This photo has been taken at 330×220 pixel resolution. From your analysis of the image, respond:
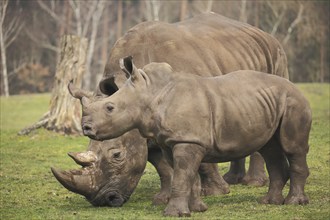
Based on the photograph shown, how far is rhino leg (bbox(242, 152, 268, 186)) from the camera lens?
43.0 ft

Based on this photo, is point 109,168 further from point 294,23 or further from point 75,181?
point 294,23

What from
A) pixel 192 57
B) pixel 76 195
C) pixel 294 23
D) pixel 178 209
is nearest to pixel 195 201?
pixel 178 209

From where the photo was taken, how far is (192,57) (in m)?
11.7

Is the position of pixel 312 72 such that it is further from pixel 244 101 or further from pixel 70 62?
pixel 244 101

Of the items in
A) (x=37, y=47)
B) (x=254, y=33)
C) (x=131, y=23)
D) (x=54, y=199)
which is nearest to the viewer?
(x=54, y=199)

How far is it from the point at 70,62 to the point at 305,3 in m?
27.8

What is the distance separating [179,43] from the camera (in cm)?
1179

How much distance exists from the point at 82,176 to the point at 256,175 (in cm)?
377

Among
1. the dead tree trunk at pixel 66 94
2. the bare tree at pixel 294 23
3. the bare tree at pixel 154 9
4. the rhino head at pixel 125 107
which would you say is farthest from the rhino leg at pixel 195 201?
the bare tree at pixel 294 23

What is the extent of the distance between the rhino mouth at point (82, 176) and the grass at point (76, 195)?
0.79 ft

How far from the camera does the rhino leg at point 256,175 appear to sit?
1309 centimetres

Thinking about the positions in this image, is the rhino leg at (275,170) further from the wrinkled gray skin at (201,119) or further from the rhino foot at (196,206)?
the rhino foot at (196,206)

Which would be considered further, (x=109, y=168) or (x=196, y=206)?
(x=109, y=168)

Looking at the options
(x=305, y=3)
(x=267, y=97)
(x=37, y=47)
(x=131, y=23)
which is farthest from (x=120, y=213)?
(x=131, y=23)
